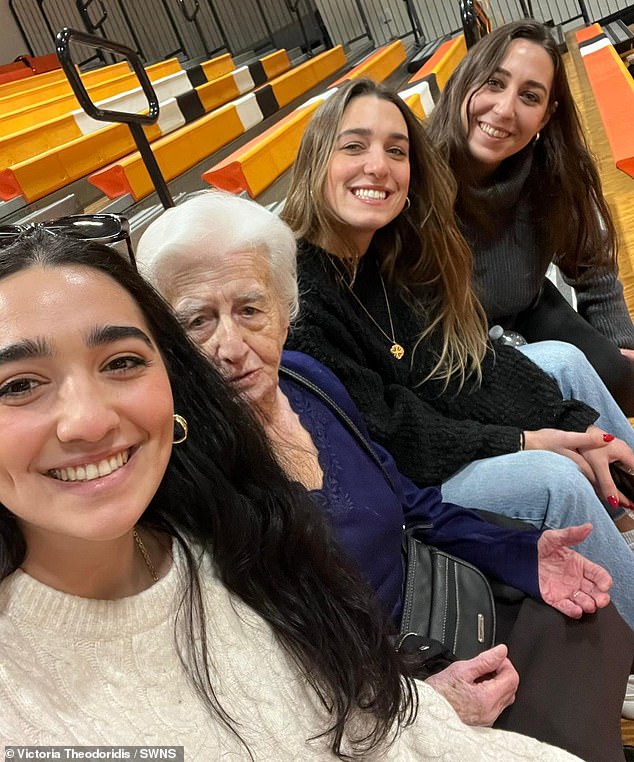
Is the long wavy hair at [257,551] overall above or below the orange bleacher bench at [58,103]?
below

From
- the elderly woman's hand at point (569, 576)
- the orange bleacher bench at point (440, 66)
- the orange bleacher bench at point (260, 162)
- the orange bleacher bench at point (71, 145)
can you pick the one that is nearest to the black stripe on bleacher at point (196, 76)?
the orange bleacher bench at point (71, 145)

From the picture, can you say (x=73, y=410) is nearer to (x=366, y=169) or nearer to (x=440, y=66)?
(x=366, y=169)

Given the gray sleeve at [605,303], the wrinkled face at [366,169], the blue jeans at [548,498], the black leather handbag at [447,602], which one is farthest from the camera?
the gray sleeve at [605,303]

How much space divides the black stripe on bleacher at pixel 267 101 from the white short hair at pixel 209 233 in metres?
5.56

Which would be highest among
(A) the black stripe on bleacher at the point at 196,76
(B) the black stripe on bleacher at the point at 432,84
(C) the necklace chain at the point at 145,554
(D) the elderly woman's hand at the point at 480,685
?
(A) the black stripe on bleacher at the point at 196,76

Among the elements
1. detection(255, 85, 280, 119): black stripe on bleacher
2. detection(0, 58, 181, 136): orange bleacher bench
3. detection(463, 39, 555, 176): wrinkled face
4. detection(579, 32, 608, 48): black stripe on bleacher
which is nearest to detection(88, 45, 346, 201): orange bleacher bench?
detection(255, 85, 280, 119): black stripe on bleacher

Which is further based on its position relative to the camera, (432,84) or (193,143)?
(432,84)

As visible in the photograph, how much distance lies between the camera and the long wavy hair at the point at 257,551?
2.89 feet

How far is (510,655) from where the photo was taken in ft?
4.07

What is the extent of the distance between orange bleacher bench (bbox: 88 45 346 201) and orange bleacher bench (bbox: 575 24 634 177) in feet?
7.70

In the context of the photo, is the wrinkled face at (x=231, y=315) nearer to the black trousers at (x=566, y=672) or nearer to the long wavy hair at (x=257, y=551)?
the long wavy hair at (x=257, y=551)

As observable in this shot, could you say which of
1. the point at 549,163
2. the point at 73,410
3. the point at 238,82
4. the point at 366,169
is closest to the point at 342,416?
the point at 366,169

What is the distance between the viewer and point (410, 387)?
5.97ft

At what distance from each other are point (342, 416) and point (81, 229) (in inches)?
25.9
